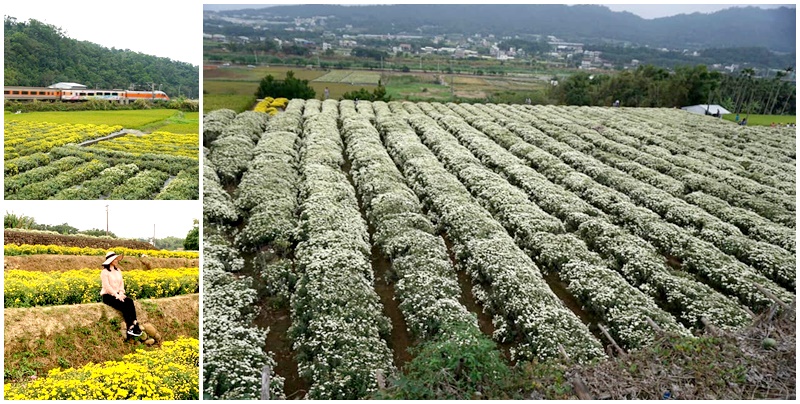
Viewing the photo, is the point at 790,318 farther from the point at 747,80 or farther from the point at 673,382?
the point at 747,80

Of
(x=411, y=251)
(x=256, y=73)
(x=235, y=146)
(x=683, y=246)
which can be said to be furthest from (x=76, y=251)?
(x=256, y=73)

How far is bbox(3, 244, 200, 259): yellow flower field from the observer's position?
7879 millimetres

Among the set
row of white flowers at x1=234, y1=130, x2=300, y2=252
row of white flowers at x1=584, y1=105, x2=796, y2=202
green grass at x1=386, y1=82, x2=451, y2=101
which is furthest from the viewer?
green grass at x1=386, y1=82, x2=451, y2=101

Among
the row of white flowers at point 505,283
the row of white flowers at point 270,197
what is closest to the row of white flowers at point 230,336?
the row of white flowers at point 270,197

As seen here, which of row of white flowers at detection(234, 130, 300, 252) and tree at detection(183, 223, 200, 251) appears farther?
row of white flowers at detection(234, 130, 300, 252)

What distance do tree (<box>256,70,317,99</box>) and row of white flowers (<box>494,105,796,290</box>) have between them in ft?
85.3

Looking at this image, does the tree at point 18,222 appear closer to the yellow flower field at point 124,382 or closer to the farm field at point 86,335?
the farm field at point 86,335

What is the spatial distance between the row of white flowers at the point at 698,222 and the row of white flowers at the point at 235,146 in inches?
548

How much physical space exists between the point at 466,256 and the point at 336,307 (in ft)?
15.9

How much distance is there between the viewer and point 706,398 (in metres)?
6.46

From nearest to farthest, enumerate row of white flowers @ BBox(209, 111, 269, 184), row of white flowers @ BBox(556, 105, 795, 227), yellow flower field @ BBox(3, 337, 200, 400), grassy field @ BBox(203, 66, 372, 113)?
1. yellow flower field @ BBox(3, 337, 200, 400)
2. row of white flowers @ BBox(556, 105, 795, 227)
3. row of white flowers @ BBox(209, 111, 269, 184)
4. grassy field @ BBox(203, 66, 372, 113)

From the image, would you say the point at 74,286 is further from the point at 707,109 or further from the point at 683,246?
the point at 707,109

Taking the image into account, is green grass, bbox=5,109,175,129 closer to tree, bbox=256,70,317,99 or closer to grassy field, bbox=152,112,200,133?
grassy field, bbox=152,112,200,133

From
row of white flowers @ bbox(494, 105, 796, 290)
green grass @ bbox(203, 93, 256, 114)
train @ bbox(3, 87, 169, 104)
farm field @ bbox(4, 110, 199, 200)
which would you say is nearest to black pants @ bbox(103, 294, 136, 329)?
farm field @ bbox(4, 110, 199, 200)
